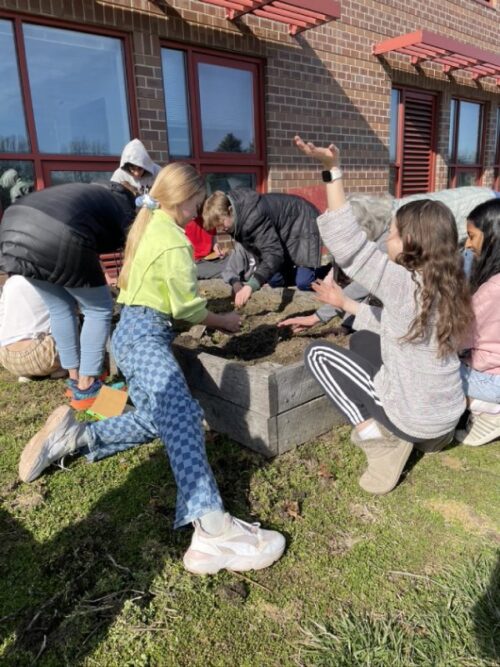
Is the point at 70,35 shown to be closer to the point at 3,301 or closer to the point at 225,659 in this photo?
the point at 3,301

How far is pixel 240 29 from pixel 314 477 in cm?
618

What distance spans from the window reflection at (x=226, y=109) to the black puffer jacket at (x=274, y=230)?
9.10ft

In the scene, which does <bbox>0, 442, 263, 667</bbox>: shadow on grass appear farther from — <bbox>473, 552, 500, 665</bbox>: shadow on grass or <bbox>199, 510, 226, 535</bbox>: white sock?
<bbox>473, 552, 500, 665</bbox>: shadow on grass

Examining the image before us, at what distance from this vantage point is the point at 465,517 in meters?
2.30

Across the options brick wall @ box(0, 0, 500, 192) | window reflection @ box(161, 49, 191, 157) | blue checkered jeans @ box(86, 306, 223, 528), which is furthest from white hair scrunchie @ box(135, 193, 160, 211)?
window reflection @ box(161, 49, 191, 157)

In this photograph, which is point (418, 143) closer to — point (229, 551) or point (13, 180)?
point (13, 180)

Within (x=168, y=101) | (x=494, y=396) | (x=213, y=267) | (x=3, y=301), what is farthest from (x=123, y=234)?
(x=168, y=101)

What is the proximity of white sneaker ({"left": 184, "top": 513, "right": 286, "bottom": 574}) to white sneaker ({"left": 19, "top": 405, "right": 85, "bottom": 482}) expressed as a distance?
96 centimetres

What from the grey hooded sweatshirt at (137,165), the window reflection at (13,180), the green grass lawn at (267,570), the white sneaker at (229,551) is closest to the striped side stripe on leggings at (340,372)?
the green grass lawn at (267,570)

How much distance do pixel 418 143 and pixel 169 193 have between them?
9.03 m

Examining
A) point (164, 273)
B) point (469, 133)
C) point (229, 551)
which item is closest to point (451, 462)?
point (229, 551)

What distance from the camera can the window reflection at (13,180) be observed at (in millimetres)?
5098

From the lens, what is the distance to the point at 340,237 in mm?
2215

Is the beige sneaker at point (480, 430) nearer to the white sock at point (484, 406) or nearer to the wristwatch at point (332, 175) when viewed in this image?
the white sock at point (484, 406)
